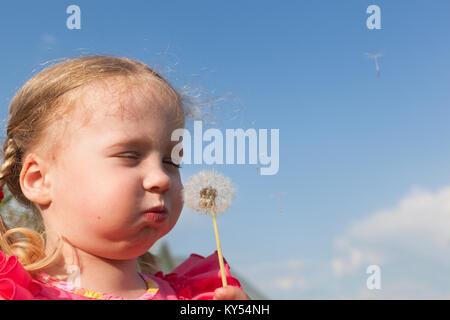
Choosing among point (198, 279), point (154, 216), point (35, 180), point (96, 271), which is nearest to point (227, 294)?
point (154, 216)

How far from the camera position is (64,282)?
82.9 inches

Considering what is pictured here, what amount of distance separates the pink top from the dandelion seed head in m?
0.46

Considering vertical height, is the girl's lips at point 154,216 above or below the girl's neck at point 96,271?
above

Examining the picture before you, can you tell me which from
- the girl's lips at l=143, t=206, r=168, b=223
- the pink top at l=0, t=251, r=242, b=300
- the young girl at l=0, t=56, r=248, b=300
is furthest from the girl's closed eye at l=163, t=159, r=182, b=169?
the pink top at l=0, t=251, r=242, b=300

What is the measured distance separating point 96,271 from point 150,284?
1.05 feet

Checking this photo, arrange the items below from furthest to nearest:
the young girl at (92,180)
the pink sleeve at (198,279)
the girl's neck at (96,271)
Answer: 1. the pink sleeve at (198,279)
2. the girl's neck at (96,271)
3. the young girl at (92,180)

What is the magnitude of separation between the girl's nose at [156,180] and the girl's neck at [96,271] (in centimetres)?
39

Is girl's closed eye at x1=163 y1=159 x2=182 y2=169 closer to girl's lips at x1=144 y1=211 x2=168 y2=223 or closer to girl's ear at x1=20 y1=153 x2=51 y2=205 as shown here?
girl's lips at x1=144 y1=211 x2=168 y2=223

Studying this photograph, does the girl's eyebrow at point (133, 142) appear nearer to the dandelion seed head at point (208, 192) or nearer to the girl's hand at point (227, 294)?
the dandelion seed head at point (208, 192)

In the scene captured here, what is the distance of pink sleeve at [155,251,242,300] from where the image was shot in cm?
250

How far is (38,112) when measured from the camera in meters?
2.28

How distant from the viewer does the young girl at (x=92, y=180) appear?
6.58ft

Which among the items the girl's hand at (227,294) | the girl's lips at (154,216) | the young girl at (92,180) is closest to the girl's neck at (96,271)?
the young girl at (92,180)
